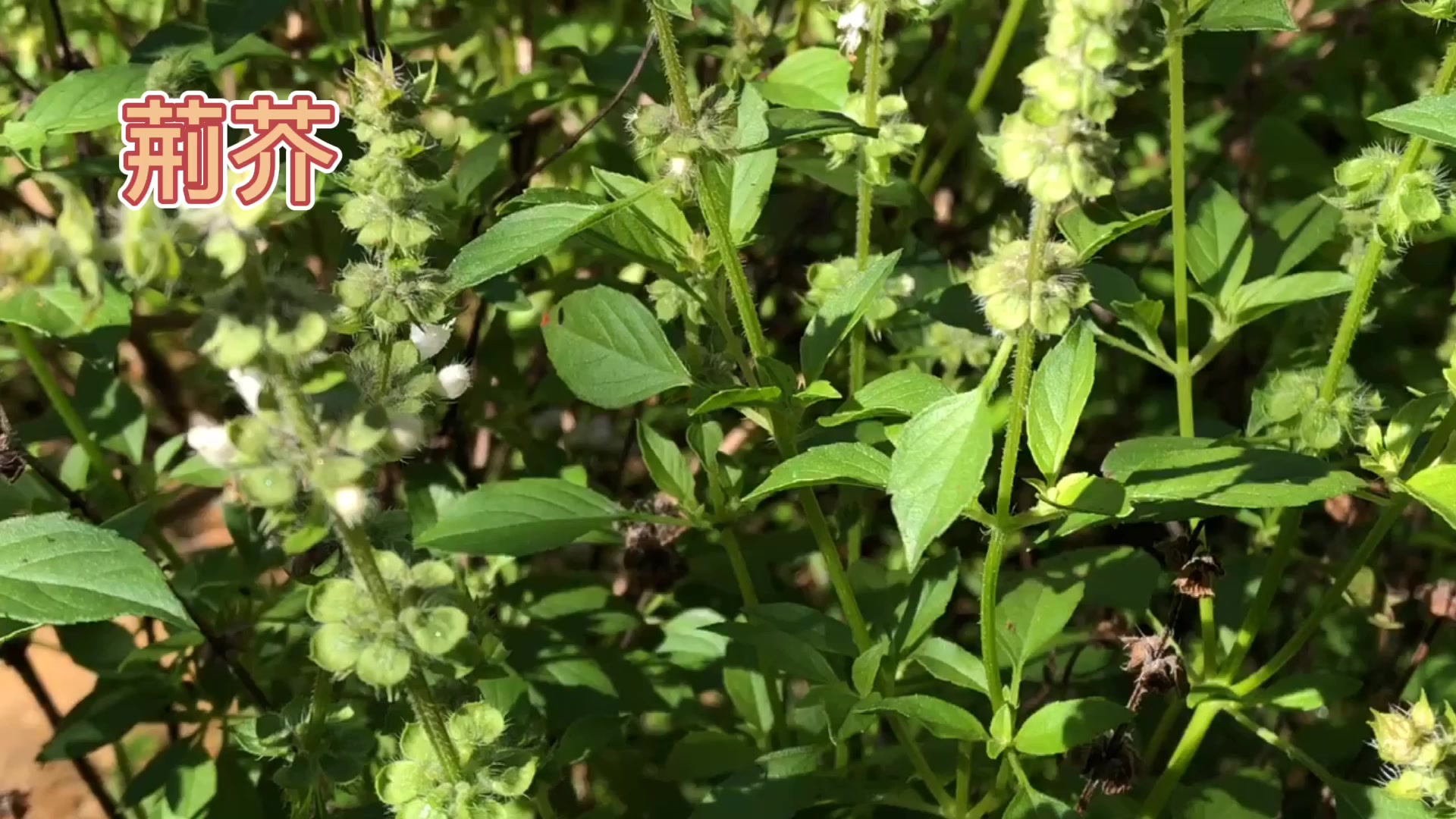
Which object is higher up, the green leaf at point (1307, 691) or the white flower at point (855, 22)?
the white flower at point (855, 22)

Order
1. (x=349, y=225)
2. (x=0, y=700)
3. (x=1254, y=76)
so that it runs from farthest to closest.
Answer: (x=0, y=700), (x=1254, y=76), (x=349, y=225)

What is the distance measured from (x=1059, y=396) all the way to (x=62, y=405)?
1.63m

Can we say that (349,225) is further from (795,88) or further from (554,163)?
(554,163)

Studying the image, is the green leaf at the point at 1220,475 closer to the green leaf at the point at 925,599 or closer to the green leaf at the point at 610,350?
the green leaf at the point at 925,599

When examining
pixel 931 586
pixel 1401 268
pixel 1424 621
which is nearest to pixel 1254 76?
pixel 1401 268

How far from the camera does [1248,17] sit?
1.71 meters

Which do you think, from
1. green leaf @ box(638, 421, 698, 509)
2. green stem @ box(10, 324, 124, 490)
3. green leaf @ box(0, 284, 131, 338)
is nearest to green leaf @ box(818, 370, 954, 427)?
green leaf @ box(638, 421, 698, 509)

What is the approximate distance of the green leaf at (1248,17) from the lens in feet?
5.56

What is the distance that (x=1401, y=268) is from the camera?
10.4 ft

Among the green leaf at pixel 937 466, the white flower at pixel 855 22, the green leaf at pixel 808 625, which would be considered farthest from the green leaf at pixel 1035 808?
the white flower at pixel 855 22

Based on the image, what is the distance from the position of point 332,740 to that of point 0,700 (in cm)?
292

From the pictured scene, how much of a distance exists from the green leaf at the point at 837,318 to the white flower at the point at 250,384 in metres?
0.69
